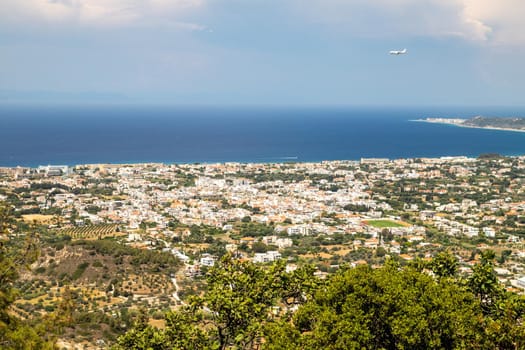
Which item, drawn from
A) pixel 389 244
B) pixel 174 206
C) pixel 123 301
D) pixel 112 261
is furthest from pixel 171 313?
pixel 174 206

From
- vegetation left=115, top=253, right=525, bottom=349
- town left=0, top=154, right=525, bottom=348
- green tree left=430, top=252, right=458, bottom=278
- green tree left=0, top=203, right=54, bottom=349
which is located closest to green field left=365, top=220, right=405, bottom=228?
town left=0, top=154, right=525, bottom=348

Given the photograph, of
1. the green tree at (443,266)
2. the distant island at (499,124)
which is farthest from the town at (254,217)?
the distant island at (499,124)

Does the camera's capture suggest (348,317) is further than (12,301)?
Yes

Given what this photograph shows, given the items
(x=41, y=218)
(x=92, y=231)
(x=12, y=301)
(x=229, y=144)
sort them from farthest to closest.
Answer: (x=229, y=144)
(x=41, y=218)
(x=92, y=231)
(x=12, y=301)

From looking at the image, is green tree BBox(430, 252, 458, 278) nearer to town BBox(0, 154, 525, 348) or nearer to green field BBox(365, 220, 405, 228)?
town BBox(0, 154, 525, 348)

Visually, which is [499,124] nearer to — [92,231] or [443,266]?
[92,231]

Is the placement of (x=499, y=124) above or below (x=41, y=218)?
above

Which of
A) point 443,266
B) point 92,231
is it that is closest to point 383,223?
point 92,231

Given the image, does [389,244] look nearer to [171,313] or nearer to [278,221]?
[278,221]
